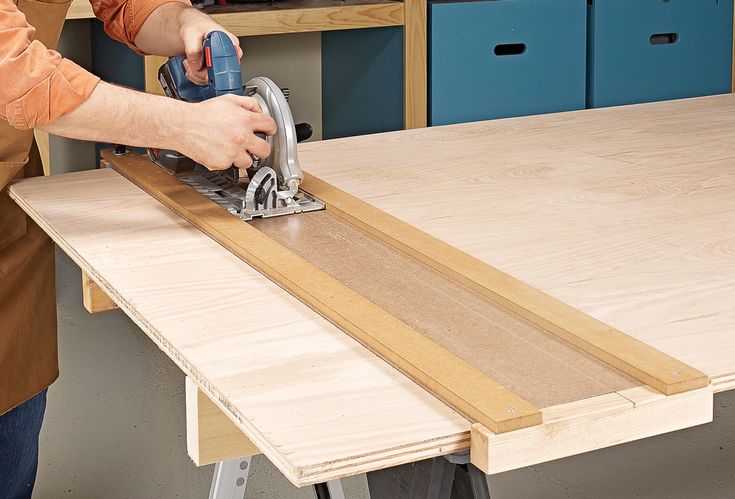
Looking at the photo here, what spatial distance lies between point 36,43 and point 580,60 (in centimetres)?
219

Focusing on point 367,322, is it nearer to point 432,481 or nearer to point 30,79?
point 432,481

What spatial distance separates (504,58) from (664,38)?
653 millimetres

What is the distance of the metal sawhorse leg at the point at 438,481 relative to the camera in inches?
40.8

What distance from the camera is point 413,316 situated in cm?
111

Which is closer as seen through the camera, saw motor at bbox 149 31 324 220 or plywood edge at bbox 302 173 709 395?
plywood edge at bbox 302 173 709 395

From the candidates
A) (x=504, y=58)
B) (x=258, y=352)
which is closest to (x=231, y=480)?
(x=258, y=352)

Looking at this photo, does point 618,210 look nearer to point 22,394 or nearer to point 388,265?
point 388,265

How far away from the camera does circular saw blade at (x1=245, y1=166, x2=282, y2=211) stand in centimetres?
145

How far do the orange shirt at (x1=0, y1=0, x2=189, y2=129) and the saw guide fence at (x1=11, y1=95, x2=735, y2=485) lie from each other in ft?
0.57

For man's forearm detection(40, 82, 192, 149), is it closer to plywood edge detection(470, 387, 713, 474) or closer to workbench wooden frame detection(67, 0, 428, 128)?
plywood edge detection(470, 387, 713, 474)

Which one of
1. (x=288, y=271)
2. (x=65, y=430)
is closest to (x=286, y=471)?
(x=288, y=271)

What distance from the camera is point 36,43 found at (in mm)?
1282

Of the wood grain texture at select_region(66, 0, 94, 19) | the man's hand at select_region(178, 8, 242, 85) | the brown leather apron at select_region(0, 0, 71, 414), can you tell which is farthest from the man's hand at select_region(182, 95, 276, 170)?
the wood grain texture at select_region(66, 0, 94, 19)

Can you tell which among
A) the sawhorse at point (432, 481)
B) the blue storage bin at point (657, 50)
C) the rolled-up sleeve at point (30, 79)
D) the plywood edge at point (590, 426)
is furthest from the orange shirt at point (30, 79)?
the blue storage bin at point (657, 50)
